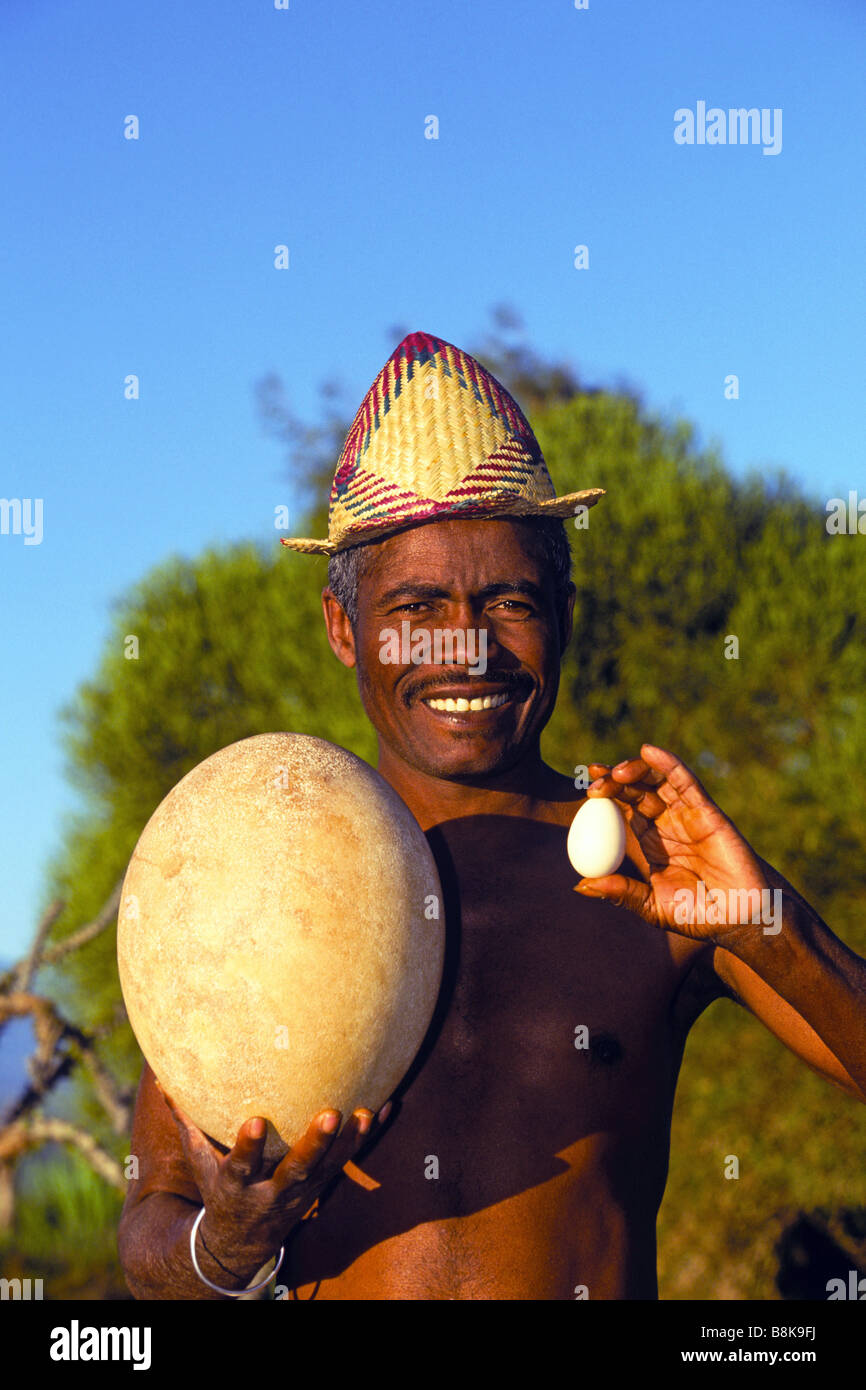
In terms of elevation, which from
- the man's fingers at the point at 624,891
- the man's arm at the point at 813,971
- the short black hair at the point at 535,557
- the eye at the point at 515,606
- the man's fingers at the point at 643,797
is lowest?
the man's arm at the point at 813,971

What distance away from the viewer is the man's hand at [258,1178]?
11.4ft

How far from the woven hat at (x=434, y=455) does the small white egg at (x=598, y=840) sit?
106 centimetres

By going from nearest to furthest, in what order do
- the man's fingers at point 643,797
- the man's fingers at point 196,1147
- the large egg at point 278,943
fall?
the large egg at point 278,943 → the man's fingers at point 196,1147 → the man's fingers at point 643,797

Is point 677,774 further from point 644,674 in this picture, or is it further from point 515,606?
point 644,674

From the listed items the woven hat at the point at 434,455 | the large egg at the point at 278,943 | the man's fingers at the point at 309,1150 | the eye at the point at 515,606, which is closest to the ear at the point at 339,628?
the woven hat at the point at 434,455

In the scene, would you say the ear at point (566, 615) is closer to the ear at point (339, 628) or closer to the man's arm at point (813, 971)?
the ear at point (339, 628)

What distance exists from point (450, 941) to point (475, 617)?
103 cm

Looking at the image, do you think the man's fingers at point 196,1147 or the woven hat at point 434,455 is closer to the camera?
the man's fingers at point 196,1147

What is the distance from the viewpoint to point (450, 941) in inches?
172

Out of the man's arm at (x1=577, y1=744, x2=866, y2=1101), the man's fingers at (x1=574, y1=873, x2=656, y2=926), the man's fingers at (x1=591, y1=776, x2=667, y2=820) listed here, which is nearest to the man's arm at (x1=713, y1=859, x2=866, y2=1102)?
the man's arm at (x1=577, y1=744, x2=866, y2=1101)

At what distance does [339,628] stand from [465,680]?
2.44 feet

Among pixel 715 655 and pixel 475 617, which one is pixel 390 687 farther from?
pixel 715 655

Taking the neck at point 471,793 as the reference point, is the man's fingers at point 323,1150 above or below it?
below

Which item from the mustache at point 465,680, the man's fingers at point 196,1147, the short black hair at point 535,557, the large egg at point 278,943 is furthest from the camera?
the short black hair at point 535,557
